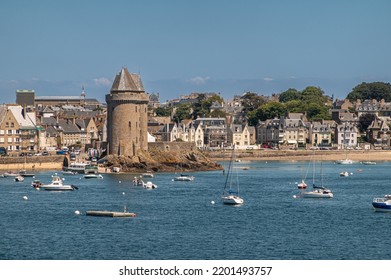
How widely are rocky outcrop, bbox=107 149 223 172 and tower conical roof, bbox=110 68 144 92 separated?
4684mm

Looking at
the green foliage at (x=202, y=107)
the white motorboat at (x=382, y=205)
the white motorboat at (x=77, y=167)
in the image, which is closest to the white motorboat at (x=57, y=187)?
the white motorboat at (x=77, y=167)

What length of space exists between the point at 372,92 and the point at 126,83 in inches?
3268

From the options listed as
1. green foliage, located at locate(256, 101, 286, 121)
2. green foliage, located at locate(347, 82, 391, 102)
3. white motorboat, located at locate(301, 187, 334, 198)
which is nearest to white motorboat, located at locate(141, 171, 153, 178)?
white motorboat, located at locate(301, 187, 334, 198)

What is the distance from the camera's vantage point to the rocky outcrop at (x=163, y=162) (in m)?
73.8

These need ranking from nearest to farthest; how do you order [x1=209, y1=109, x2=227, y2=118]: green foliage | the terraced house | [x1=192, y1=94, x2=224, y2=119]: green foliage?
the terraced house, [x1=209, y1=109, x2=227, y2=118]: green foliage, [x1=192, y1=94, x2=224, y2=119]: green foliage

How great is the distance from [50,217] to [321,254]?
1326cm

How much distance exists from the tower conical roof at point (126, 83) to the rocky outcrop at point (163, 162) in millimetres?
4684

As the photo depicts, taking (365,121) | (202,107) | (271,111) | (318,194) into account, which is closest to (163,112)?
(202,107)

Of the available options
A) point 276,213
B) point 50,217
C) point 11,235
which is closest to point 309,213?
point 276,213

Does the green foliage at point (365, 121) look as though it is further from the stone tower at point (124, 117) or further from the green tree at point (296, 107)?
the stone tower at point (124, 117)

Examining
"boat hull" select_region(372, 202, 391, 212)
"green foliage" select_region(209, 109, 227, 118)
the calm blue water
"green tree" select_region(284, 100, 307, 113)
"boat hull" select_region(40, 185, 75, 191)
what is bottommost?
the calm blue water

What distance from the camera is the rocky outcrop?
73750 mm

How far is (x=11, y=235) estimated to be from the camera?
1382 inches

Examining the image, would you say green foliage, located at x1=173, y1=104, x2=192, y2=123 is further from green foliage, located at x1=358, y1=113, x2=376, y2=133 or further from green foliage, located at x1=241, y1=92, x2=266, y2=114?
green foliage, located at x1=358, y1=113, x2=376, y2=133
